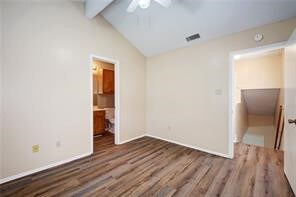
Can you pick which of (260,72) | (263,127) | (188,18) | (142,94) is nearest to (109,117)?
(142,94)

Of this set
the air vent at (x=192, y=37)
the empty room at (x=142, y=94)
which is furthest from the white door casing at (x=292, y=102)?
the air vent at (x=192, y=37)

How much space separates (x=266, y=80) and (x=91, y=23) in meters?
4.51

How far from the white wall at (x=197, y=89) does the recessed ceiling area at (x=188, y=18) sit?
0.18m

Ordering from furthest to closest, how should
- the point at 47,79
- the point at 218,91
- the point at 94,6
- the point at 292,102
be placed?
the point at 218,91 → the point at 94,6 → the point at 47,79 → the point at 292,102

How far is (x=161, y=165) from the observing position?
8.00 ft

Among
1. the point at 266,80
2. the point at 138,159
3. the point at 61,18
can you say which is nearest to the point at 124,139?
the point at 138,159

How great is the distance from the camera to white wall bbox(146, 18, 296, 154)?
265 centimetres

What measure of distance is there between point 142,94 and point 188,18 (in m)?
2.18

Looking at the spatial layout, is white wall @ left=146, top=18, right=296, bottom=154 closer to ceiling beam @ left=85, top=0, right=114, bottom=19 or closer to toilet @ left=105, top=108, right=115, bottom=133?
toilet @ left=105, top=108, right=115, bottom=133

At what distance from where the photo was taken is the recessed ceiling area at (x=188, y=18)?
213 cm

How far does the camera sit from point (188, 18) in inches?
103

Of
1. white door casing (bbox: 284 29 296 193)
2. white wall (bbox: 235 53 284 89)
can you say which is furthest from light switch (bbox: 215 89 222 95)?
white wall (bbox: 235 53 284 89)

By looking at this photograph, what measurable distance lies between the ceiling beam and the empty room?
Result: 0.10 feet

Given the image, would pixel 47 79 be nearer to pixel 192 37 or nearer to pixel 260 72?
pixel 192 37
